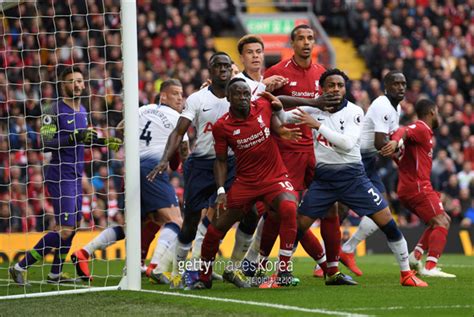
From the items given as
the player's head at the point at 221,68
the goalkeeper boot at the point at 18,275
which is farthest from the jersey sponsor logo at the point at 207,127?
the goalkeeper boot at the point at 18,275

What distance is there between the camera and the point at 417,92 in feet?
87.6

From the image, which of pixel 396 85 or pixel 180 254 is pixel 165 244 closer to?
pixel 180 254

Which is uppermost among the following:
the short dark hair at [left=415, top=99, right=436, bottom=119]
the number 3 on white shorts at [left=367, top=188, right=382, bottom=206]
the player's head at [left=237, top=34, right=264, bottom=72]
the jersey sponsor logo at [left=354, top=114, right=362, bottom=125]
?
the player's head at [left=237, top=34, right=264, bottom=72]

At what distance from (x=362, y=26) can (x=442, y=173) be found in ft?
26.7

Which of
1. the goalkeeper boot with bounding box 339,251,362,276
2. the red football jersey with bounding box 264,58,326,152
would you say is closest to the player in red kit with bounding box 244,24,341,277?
the red football jersey with bounding box 264,58,326,152

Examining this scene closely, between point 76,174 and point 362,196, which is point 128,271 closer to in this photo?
point 76,174

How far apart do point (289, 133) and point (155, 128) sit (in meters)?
2.84

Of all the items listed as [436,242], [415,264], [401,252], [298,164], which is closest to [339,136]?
[298,164]

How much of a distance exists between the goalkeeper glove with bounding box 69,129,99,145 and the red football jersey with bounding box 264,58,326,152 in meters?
2.05

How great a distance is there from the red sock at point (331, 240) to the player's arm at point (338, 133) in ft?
3.61

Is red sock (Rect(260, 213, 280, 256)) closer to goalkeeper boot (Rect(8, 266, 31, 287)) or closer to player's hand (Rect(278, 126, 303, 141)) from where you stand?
player's hand (Rect(278, 126, 303, 141))

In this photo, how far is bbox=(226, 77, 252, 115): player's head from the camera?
420 inches

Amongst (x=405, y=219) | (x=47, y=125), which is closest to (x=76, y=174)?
(x=47, y=125)

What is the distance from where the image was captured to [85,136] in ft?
39.1
